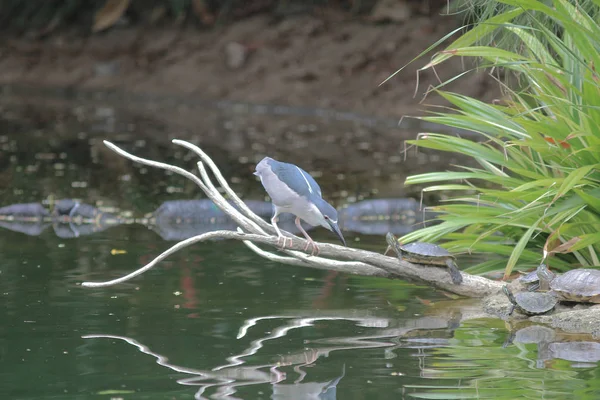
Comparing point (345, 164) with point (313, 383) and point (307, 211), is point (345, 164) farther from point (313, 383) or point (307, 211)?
point (313, 383)

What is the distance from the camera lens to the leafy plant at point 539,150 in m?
6.19

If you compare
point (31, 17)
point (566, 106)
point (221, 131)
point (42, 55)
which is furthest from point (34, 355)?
point (31, 17)

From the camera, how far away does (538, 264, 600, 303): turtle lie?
19.3 feet

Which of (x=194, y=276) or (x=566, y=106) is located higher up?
(x=566, y=106)

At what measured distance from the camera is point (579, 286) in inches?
233

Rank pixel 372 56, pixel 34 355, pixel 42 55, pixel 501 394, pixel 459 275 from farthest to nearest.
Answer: pixel 42 55 → pixel 372 56 → pixel 459 275 → pixel 34 355 → pixel 501 394

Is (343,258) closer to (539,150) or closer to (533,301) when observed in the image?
(533,301)

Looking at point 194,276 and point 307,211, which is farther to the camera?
point 194,276

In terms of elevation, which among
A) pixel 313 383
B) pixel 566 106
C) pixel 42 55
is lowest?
Result: pixel 42 55

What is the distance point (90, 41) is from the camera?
23250 millimetres

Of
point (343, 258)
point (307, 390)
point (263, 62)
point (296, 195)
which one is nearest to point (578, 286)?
point (343, 258)

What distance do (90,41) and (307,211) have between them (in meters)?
18.1

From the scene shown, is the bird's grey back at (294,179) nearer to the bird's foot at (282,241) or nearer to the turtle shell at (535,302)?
the bird's foot at (282,241)

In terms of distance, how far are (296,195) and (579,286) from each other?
1511 mm
